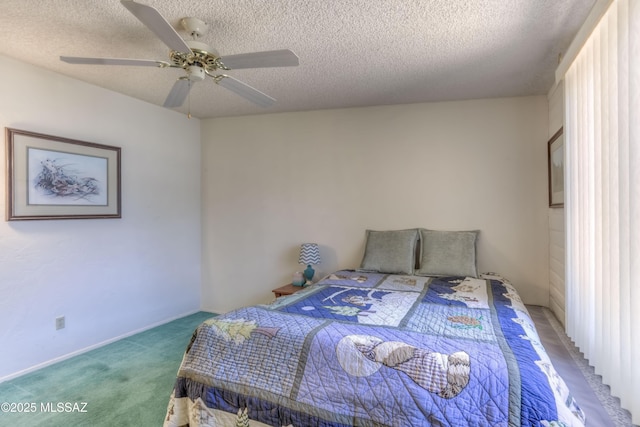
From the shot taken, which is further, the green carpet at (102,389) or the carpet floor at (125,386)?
the green carpet at (102,389)

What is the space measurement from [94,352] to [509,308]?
328 centimetres

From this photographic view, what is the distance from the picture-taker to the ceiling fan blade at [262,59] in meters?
1.71

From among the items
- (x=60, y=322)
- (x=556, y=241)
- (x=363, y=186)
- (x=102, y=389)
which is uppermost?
(x=363, y=186)

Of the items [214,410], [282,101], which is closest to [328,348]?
[214,410]

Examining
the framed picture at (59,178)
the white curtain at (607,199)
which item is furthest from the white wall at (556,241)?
the framed picture at (59,178)

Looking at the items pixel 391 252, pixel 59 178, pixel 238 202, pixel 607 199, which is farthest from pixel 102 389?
pixel 607 199

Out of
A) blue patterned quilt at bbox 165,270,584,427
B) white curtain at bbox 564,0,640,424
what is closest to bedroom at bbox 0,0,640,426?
white curtain at bbox 564,0,640,424

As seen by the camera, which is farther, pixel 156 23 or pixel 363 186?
pixel 363 186

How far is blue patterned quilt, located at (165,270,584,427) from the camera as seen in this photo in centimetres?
118

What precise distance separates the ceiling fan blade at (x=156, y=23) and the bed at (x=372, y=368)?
141 centimetres

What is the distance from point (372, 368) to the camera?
1342 millimetres

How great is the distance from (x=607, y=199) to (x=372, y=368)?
1521 mm

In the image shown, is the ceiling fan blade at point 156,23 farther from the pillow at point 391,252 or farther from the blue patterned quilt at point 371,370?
the pillow at point 391,252

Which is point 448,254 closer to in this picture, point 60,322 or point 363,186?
point 363,186
